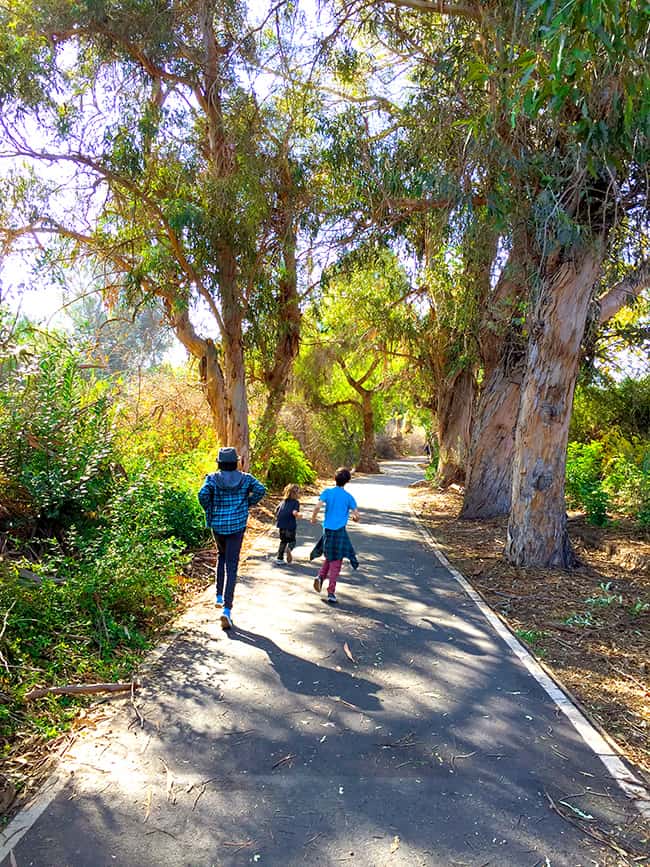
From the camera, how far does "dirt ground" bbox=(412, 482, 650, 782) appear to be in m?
4.49

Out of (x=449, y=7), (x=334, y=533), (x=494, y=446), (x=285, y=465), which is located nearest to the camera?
(x=334, y=533)

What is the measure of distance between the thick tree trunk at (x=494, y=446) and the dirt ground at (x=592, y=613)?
72.9 inches

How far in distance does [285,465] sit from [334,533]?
492 inches

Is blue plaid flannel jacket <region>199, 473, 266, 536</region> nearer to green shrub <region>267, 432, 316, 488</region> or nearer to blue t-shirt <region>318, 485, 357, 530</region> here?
blue t-shirt <region>318, 485, 357, 530</region>

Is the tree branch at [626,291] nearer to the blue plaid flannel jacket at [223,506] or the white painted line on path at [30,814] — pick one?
the blue plaid flannel jacket at [223,506]

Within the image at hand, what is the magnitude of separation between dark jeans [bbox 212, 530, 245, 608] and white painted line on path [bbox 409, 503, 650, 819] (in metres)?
2.73

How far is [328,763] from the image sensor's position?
3.53 metres

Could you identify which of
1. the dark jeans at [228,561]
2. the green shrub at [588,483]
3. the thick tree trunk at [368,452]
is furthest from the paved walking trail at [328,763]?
the thick tree trunk at [368,452]

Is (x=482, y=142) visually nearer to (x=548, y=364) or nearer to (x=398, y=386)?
(x=548, y=364)

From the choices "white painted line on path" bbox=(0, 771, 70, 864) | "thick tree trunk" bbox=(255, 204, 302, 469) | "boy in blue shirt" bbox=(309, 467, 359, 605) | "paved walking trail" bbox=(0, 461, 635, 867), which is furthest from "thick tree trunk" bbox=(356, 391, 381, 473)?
"white painted line on path" bbox=(0, 771, 70, 864)

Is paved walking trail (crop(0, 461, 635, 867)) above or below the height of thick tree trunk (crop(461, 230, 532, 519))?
below

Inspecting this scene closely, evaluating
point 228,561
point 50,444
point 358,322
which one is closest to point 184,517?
point 50,444

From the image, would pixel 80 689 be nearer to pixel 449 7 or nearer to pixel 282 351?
pixel 449 7

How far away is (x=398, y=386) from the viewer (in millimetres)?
27484
